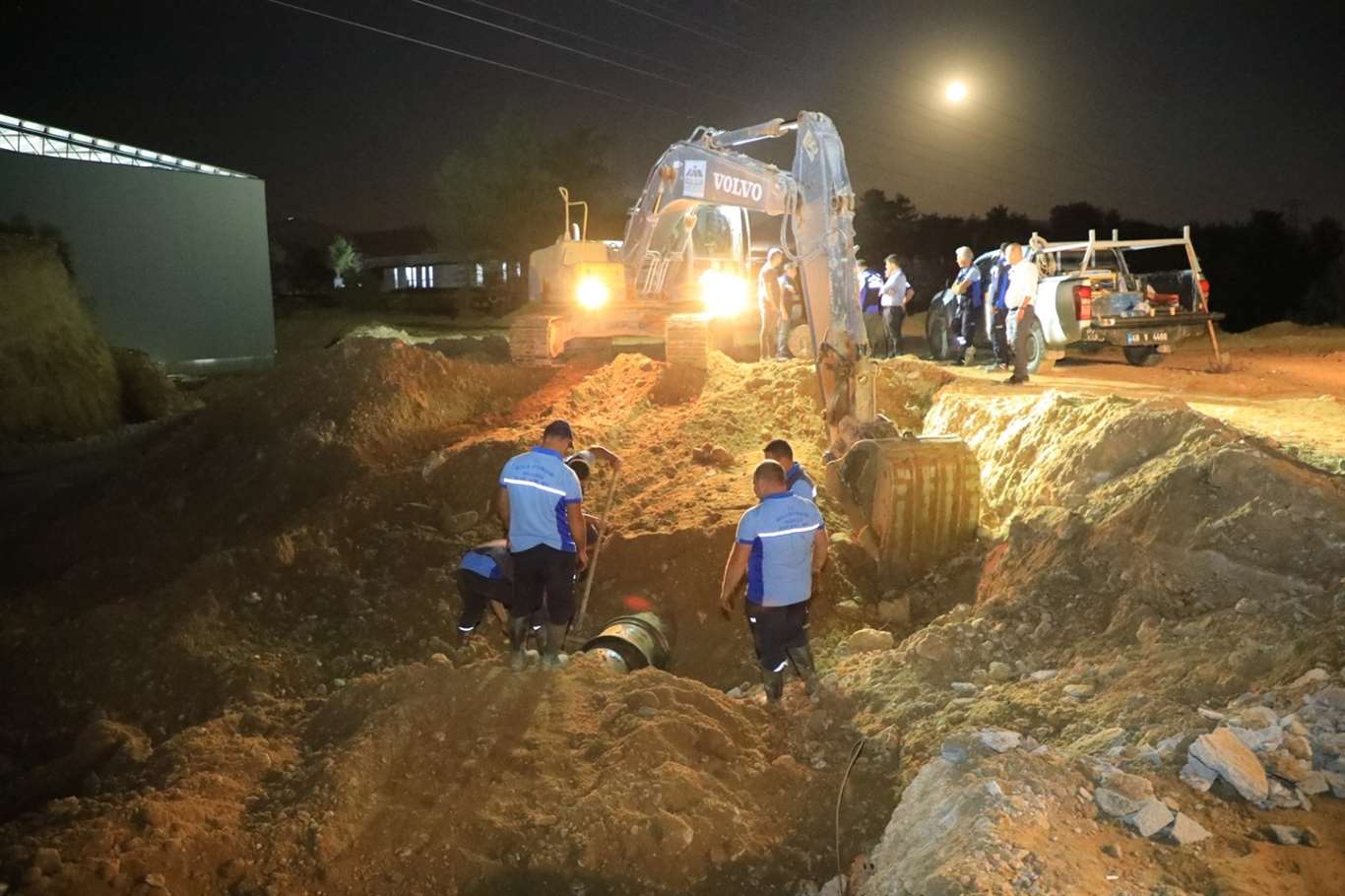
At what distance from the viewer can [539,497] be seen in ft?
19.1

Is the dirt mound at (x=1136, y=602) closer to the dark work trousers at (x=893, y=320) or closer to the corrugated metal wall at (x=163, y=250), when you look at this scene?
the dark work trousers at (x=893, y=320)

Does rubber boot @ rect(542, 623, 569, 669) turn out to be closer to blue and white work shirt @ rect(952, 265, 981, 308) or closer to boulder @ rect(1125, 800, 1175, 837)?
boulder @ rect(1125, 800, 1175, 837)

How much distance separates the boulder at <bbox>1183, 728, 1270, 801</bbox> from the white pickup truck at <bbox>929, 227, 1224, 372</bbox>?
9342 millimetres

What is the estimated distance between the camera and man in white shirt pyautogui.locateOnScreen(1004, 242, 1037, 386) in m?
11.3

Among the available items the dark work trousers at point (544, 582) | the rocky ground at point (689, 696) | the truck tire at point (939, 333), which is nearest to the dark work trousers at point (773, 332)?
the truck tire at point (939, 333)

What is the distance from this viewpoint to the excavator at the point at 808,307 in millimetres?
8180

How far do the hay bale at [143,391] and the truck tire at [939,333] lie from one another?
508 inches

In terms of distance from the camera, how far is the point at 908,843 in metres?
3.82

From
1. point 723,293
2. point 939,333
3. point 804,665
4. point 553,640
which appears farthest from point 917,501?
point 939,333

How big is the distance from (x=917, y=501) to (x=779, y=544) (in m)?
2.94

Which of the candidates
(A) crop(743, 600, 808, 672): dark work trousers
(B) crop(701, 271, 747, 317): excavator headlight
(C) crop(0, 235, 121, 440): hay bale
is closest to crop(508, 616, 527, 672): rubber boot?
(A) crop(743, 600, 808, 672): dark work trousers

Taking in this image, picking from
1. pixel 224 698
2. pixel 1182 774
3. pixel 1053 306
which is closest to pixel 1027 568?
pixel 1182 774

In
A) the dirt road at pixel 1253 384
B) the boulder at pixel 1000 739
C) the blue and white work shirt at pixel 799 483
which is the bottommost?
the boulder at pixel 1000 739

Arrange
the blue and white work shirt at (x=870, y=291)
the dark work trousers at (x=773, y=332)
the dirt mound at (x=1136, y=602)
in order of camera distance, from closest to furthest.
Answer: the dirt mound at (x=1136, y=602) < the dark work trousers at (x=773, y=332) < the blue and white work shirt at (x=870, y=291)
